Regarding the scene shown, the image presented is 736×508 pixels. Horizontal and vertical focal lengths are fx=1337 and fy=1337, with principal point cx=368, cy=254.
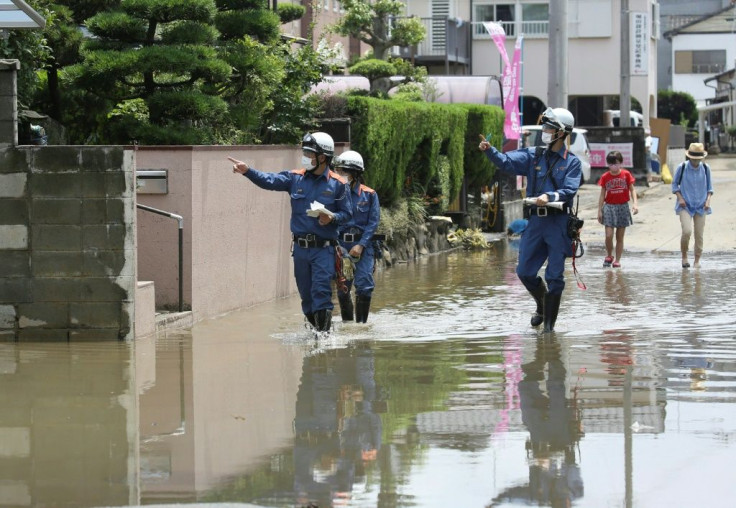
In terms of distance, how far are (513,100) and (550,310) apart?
49.2 feet

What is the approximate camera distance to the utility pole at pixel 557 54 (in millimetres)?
24875

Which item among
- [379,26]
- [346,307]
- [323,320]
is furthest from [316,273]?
[379,26]

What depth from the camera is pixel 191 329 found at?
39.7 feet

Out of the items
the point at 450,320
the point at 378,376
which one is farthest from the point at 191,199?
the point at 378,376

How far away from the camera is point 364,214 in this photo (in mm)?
12000

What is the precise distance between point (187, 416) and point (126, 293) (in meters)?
3.07

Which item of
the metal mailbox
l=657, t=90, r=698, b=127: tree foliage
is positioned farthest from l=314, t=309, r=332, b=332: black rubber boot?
l=657, t=90, r=698, b=127: tree foliage

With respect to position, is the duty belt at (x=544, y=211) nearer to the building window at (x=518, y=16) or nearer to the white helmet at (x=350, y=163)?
the white helmet at (x=350, y=163)

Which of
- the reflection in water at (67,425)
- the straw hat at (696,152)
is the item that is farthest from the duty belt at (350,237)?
the straw hat at (696,152)

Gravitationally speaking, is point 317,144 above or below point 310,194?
above

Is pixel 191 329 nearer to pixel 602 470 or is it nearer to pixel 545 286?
pixel 545 286

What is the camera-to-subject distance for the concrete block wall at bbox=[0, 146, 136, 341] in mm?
11008

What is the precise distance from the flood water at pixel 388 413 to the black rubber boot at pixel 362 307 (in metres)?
0.15

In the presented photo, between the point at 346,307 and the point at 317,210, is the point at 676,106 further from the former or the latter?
the point at 317,210
